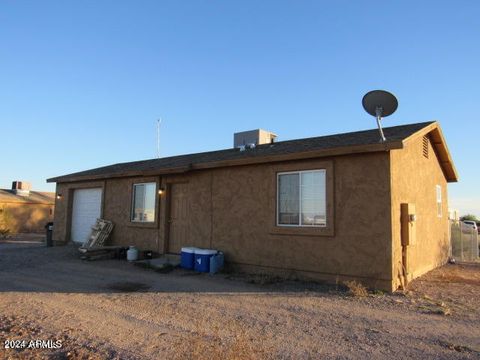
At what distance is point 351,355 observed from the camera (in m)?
4.61

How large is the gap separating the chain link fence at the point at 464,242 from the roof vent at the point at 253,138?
8.52 meters

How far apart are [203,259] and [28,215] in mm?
26129

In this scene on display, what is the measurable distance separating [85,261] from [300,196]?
7421 millimetres

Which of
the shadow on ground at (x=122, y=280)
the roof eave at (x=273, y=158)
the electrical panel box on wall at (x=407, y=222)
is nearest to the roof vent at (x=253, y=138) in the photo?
the roof eave at (x=273, y=158)

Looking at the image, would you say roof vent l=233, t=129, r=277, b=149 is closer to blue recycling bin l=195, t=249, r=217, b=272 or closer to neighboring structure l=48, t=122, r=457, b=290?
neighboring structure l=48, t=122, r=457, b=290

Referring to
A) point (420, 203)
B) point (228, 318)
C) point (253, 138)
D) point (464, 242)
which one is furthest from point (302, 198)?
point (464, 242)

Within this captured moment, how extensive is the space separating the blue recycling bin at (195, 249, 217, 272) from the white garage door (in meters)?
6.67

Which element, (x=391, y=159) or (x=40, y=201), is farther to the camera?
(x=40, y=201)

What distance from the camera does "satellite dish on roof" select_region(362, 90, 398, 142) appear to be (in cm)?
866

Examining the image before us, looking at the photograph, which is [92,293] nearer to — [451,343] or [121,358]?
[121,358]

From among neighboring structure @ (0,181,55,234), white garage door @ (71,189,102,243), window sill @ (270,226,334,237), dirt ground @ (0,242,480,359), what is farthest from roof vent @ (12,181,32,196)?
window sill @ (270,226,334,237)

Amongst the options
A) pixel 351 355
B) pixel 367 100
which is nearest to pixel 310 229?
pixel 367 100

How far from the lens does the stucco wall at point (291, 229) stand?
8.20m

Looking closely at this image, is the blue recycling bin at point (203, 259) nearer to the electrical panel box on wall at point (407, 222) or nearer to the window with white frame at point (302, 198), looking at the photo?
the window with white frame at point (302, 198)
